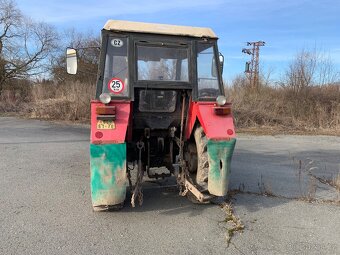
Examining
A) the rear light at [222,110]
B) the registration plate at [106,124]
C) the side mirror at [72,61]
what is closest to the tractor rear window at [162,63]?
the rear light at [222,110]

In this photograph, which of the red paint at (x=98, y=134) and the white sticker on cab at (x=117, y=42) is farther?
the white sticker on cab at (x=117, y=42)

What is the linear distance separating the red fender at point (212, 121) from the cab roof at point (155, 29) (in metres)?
1.01

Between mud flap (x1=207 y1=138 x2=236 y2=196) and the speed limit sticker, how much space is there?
1.39 m

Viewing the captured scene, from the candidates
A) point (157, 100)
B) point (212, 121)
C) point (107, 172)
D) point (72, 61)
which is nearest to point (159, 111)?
point (157, 100)

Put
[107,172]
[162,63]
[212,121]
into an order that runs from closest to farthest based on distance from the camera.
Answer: [107,172]
[212,121]
[162,63]

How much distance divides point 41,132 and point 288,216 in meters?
10.4

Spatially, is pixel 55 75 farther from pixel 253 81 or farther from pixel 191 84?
pixel 191 84

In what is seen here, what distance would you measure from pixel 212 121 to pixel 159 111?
84 cm

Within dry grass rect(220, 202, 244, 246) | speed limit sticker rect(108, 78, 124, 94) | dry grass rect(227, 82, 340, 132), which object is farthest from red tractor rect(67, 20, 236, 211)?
dry grass rect(227, 82, 340, 132)

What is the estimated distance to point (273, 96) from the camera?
69.4 feet

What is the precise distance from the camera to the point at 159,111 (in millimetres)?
5496

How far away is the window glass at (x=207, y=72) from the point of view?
17.8 feet

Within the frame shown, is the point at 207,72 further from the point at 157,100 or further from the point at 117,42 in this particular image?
the point at 117,42

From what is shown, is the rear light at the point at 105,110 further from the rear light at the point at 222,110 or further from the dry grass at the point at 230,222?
the dry grass at the point at 230,222
